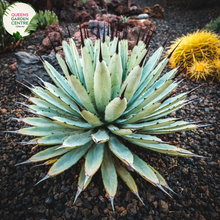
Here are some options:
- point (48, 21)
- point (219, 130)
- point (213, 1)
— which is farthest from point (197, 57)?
point (213, 1)

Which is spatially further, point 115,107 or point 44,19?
point 44,19

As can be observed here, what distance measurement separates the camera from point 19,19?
3.30m

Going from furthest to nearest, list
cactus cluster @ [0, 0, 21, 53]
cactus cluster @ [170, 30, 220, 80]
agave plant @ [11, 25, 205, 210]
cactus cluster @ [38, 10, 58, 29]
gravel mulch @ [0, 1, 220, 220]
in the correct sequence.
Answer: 1. cactus cluster @ [38, 10, 58, 29]
2. cactus cluster @ [0, 0, 21, 53]
3. cactus cluster @ [170, 30, 220, 80]
4. gravel mulch @ [0, 1, 220, 220]
5. agave plant @ [11, 25, 205, 210]

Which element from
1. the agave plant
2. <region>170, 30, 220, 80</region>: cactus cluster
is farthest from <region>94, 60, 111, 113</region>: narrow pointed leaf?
<region>170, 30, 220, 80</region>: cactus cluster

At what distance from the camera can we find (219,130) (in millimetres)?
1985

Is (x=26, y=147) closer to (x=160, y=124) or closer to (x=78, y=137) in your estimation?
(x=78, y=137)

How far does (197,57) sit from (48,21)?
3.77 metres

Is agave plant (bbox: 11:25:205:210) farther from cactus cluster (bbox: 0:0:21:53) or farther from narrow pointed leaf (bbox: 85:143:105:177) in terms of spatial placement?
cactus cluster (bbox: 0:0:21:53)

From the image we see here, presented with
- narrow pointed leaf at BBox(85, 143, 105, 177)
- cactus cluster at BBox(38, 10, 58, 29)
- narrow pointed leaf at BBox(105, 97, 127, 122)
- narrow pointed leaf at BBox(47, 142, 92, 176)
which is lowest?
narrow pointed leaf at BBox(47, 142, 92, 176)

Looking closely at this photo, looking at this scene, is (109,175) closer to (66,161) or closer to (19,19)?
(66,161)

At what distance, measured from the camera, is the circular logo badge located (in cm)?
307

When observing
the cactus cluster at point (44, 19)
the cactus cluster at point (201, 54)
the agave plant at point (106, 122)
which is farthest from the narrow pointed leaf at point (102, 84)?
the cactus cluster at point (44, 19)

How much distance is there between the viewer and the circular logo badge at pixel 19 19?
121 inches

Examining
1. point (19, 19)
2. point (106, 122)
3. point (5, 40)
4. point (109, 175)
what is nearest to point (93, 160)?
point (109, 175)
